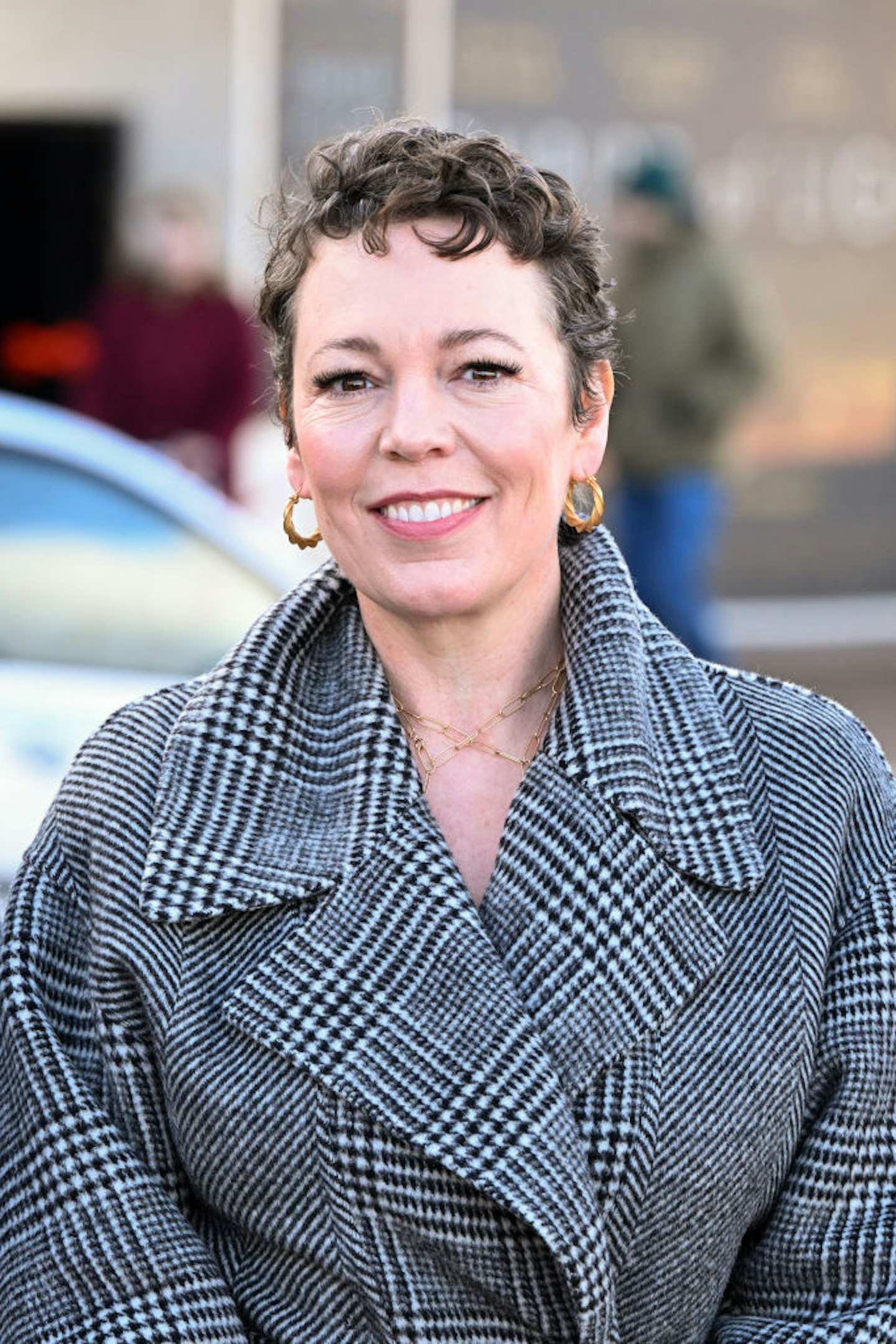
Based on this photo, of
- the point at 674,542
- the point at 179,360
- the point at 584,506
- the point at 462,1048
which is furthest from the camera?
the point at 674,542

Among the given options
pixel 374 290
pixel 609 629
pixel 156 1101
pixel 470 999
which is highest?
pixel 374 290

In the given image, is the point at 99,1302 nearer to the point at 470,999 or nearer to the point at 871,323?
the point at 470,999

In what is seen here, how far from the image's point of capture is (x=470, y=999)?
2148 mm

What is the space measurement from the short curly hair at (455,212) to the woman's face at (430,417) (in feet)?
0.06

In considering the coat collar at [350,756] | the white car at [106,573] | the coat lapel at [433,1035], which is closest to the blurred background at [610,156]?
the white car at [106,573]

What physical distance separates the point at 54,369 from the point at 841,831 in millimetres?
7738

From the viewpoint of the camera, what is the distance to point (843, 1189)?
7.10 feet

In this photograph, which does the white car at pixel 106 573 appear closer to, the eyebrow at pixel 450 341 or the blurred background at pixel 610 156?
the eyebrow at pixel 450 341

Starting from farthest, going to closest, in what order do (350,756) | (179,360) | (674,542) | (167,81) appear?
(167,81) < (674,542) < (179,360) < (350,756)

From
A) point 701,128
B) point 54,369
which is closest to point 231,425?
point 54,369

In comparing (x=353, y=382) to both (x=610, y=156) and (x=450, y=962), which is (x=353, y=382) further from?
(x=610, y=156)

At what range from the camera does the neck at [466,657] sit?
2.34m

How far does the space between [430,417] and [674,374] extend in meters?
5.83

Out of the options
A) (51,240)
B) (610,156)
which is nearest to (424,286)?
(610,156)
